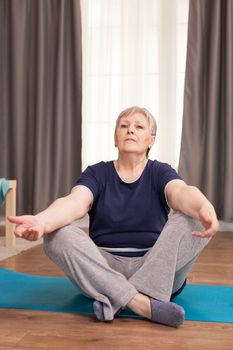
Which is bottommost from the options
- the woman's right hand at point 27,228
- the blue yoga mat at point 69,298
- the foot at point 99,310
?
the blue yoga mat at point 69,298

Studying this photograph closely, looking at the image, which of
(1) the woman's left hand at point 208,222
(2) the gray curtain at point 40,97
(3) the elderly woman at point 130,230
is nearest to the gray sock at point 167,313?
(3) the elderly woman at point 130,230

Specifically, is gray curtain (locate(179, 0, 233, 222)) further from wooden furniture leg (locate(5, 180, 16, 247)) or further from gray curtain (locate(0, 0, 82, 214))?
wooden furniture leg (locate(5, 180, 16, 247))

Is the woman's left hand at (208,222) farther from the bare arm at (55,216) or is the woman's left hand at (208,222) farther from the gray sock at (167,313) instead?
the bare arm at (55,216)

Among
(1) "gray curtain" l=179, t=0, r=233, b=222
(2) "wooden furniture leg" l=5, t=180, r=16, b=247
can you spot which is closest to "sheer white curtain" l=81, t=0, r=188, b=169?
(1) "gray curtain" l=179, t=0, r=233, b=222

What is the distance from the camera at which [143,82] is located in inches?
167

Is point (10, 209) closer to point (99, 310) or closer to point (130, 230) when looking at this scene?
point (130, 230)

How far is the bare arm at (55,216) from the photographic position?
1.42 meters

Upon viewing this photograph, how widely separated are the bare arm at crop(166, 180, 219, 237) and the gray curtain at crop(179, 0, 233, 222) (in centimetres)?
244

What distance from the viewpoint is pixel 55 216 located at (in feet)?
5.07

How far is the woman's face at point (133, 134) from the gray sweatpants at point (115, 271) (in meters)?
0.36

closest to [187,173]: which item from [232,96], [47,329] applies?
[232,96]

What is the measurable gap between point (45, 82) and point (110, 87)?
0.63 metres

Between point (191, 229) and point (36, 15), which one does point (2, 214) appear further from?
point (191, 229)

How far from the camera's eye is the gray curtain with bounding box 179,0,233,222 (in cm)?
400
